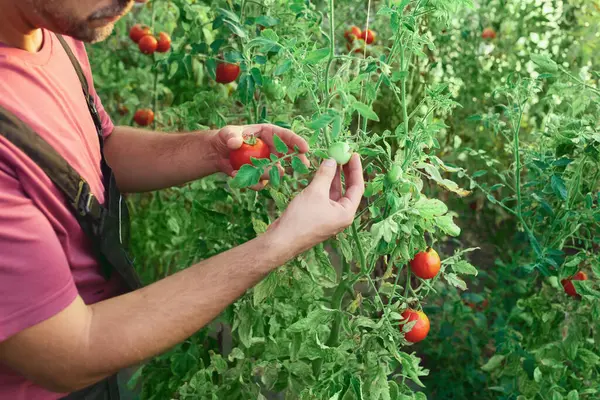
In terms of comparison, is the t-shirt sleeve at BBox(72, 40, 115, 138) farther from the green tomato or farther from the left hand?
the green tomato

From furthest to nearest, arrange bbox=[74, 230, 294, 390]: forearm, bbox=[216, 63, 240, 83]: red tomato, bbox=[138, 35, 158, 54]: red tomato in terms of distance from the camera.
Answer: bbox=[138, 35, 158, 54]: red tomato
bbox=[216, 63, 240, 83]: red tomato
bbox=[74, 230, 294, 390]: forearm

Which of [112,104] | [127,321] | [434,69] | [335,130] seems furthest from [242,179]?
[112,104]

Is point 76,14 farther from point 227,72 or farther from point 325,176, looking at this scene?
point 227,72

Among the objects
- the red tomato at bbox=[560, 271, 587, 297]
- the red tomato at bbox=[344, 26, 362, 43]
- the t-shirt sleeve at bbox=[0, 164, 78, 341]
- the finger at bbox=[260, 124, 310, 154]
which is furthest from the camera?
the red tomato at bbox=[344, 26, 362, 43]

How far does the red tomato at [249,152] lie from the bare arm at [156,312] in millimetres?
209

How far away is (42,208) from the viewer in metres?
1.11

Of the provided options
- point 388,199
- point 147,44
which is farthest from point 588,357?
point 147,44

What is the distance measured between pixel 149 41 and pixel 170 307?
5.31 ft

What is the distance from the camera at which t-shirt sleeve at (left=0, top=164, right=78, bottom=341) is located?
99 cm

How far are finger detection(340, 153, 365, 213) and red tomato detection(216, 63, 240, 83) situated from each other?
0.79 metres

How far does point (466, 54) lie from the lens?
2818 millimetres

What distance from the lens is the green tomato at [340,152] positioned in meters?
1.23

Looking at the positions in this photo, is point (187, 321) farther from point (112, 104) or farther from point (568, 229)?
point (112, 104)

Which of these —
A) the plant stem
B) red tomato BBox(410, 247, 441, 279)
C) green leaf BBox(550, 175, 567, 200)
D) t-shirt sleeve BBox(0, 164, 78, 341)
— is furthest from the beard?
green leaf BBox(550, 175, 567, 200)
